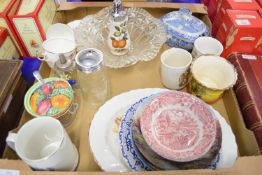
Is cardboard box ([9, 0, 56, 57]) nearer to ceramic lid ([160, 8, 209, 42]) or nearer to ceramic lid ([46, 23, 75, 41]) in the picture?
ceramic lid ([46, 23, 75, 41])

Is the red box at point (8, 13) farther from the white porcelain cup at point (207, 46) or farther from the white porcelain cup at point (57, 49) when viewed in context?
the white porcelain cup at point (207, 46)

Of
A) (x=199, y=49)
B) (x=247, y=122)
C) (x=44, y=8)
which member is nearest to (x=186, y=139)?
(x=247, y=122)

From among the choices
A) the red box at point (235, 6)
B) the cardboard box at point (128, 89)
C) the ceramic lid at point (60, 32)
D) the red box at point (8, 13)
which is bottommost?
the cardboard box at point (128, 89)

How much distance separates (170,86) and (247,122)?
0.60 ft

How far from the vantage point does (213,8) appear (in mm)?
713

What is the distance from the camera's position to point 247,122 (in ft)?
1.61

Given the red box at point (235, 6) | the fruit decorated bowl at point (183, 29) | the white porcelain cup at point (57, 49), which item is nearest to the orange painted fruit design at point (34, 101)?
the white porcelain cup at point (57, 49)

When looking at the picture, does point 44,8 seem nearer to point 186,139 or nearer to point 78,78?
point 78,78

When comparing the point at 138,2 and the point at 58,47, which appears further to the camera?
the point at 138,2

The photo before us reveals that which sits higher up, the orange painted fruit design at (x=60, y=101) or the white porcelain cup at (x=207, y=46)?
the orange painted fruit design at (x=60, y=101)

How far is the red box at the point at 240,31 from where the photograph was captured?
21.3 inches

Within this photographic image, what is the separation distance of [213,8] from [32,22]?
516 mm

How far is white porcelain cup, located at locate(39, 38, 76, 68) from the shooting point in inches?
21.9

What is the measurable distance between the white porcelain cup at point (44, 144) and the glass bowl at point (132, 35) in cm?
21
